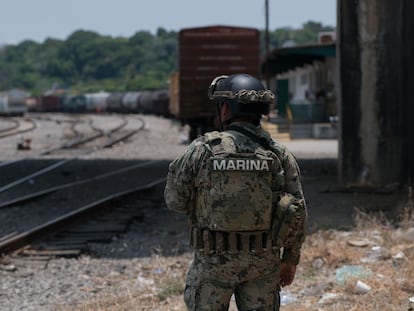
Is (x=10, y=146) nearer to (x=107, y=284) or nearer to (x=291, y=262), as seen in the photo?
(x=107, y=284)

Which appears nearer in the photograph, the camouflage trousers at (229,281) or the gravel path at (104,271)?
the camouflage trousers at (229,281)

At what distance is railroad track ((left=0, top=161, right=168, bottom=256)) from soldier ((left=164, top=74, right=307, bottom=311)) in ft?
17.0

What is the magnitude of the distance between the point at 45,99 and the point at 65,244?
70.2 meters

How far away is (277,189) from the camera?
3945mm

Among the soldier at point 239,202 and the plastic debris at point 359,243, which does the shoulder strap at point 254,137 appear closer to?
the soldier at point 239,202

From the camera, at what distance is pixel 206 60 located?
76.3 ft

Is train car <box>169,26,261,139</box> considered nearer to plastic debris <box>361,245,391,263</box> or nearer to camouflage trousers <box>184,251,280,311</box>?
plastic debris <box>361,245,391,263</box>

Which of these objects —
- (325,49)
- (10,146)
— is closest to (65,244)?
(10,146)

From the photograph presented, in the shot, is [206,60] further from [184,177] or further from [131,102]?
[131,102]

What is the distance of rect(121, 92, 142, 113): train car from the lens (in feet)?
216

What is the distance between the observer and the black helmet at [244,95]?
3814 millimetres

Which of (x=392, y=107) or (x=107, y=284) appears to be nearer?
(x=107, y=284)

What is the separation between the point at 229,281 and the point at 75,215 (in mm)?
7426


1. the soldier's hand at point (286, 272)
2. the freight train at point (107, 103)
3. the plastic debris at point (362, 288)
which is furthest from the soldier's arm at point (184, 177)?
the freight train at point (107, 103)
